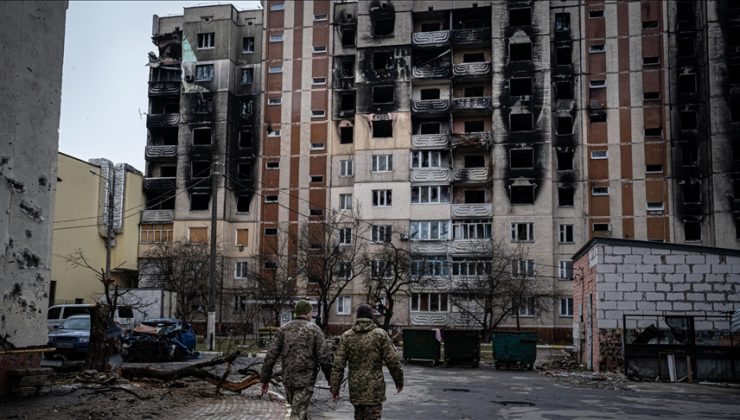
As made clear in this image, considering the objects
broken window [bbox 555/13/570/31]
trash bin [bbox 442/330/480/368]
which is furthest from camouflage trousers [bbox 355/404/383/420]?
broken window [bbox 555/13/570/31]

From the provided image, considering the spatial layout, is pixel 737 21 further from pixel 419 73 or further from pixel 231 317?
pixel 231 317

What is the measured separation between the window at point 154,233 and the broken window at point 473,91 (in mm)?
28186

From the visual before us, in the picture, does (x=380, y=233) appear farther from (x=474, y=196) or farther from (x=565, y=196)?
(x=565, y=196)

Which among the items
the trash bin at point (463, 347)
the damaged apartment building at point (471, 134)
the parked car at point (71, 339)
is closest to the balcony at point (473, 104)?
the damaged apartment building at point (471, 134)

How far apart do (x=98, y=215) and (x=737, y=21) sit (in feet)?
172

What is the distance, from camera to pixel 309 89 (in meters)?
61.0

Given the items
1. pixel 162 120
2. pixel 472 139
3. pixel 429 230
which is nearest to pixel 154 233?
pixel 162 120

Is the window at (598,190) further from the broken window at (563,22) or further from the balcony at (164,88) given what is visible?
the balcony at (164,88)

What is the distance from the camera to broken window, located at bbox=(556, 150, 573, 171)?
55.1m

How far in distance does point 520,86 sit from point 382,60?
1180cm

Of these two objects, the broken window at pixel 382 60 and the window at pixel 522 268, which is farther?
the broken window at pixel 382 60

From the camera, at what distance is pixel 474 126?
57.3 metres

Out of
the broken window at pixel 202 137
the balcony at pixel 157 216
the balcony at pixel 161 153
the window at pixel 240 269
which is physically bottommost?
the window at pixel 240 269

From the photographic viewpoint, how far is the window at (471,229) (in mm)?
54500
